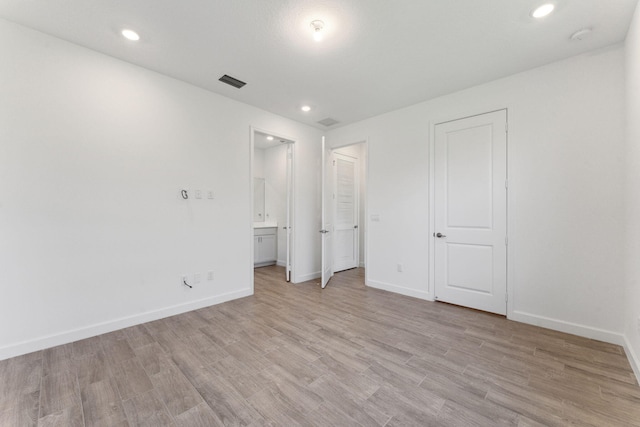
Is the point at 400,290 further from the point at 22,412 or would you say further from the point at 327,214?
the point at 22,412

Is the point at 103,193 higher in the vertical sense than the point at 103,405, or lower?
higher

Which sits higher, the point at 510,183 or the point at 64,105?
the point at 64,105

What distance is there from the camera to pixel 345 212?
5.48 meters

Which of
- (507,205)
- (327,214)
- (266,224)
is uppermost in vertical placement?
(507,205)

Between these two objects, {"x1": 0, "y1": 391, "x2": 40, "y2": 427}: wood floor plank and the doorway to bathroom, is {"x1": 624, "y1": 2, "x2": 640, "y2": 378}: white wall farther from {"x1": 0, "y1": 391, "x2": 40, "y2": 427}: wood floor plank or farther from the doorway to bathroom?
the doorway to bathroom

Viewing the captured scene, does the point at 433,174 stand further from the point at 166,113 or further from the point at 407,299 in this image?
the point at 166,113

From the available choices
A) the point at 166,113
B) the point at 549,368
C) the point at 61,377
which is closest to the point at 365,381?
the point at 549,368

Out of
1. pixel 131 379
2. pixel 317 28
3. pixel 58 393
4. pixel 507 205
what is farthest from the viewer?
pixel 507 205

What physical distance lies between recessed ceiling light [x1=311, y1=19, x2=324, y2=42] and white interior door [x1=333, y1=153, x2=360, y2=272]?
283 centimetres

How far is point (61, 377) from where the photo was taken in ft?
6.50

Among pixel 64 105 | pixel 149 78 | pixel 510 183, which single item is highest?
pixel 149 78

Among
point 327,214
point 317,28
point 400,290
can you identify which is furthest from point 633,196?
point 327,214

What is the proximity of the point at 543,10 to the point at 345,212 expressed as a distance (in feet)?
13.0

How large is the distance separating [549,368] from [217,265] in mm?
3585
